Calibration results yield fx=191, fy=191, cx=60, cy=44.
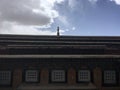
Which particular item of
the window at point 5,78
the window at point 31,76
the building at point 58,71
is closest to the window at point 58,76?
the building at point 58,71

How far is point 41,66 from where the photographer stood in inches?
635

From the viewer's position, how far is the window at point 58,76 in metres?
16.2

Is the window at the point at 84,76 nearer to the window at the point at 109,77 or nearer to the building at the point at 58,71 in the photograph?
the building at the point at 58,71

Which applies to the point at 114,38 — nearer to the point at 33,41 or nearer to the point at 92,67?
the point at 92,67

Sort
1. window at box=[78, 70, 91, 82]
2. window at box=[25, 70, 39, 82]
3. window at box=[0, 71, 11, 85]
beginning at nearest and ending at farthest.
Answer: window at box=[0, 71, 11, 85] < window at box=[25, 70, 39, 82] < window at box=[78, 70, 91, 82]

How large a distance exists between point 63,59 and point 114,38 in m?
8.86

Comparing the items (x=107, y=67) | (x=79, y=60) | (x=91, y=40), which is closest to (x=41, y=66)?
(x=79, y=60)

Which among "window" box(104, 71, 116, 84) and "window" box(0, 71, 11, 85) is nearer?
"window" box(0, 71, 11, 85)

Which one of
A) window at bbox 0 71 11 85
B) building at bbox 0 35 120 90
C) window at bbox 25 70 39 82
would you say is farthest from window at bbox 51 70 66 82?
window at bbox 0 71 11 85

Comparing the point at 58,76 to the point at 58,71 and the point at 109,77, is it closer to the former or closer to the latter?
the point at 58,71

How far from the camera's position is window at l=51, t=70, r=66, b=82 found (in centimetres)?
1619

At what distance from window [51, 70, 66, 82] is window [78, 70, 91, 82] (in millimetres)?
1369

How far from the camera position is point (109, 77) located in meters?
16.4

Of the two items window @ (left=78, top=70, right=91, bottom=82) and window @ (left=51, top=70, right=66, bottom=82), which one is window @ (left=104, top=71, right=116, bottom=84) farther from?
window @ (left=51, top=70, right=66, bottom=82)
